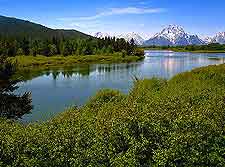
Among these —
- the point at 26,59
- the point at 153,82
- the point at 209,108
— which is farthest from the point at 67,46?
the point at 209,108

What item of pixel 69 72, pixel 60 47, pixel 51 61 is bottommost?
pixel 69 72

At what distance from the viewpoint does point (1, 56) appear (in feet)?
116

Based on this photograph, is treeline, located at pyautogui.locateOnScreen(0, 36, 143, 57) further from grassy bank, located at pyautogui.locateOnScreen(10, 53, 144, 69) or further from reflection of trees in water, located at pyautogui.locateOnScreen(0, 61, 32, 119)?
reflection of trees in water, located at pyautogui.locateOnScreen(0, 61, 32, 119)

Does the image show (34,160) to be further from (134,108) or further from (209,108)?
(209,108)

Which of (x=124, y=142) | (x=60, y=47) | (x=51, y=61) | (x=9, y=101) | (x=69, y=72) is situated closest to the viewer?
(x=124, y=142)

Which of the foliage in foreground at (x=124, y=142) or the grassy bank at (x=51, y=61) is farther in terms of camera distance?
the grassy bank at (x=51, y=61)

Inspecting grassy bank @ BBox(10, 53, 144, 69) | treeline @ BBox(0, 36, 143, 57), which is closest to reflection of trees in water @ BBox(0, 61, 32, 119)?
grassy bank @ BBox(10, 53, 144, 69)

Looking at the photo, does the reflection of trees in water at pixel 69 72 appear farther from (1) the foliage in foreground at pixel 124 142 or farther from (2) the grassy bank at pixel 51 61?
(1) the foliage in foreground at pixel 124 142

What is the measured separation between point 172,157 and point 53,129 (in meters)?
4.76

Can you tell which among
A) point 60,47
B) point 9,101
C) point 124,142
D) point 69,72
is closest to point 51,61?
point 60,47

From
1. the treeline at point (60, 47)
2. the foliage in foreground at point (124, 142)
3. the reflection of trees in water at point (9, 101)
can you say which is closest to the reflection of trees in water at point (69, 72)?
the treeline at point (60, 47)

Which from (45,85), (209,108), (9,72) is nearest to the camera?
(209,108)

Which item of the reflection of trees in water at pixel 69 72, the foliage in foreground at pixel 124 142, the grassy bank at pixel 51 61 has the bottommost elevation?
the reflection of trees in water at pixel 69 72

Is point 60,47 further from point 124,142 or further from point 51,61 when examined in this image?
point 124,142
